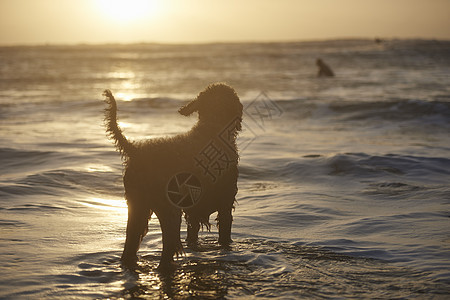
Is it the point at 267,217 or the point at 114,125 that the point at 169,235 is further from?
the point at 267,217

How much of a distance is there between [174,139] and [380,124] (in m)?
13.4

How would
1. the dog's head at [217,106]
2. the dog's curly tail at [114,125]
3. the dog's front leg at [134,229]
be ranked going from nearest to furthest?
the dog's curly tail at [114,125], the dog's front leg at [134,229], the dog's head at [217,106]

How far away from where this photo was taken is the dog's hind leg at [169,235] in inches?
213

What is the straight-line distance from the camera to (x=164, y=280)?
212 inches

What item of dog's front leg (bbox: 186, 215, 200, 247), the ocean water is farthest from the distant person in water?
dog's front leg (bbox: 186, 215, 200, 247)

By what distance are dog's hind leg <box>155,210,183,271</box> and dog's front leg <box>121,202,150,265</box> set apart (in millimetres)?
182

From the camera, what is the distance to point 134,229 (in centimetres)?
555

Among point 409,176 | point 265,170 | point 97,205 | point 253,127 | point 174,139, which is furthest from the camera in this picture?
point 253,127

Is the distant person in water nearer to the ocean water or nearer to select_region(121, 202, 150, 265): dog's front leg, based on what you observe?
the ocean water

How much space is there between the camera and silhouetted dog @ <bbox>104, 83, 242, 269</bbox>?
537 cm

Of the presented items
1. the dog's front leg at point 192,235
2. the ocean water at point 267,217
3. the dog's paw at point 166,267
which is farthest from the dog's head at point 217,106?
the dog's paw at point 166,267

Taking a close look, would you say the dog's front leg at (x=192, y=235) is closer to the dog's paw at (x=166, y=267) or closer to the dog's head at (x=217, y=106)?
the dog's paw at (x=166, y=267)

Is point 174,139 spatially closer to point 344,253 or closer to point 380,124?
point 344,253

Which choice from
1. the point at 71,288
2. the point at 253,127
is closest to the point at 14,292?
the point at 71,288
